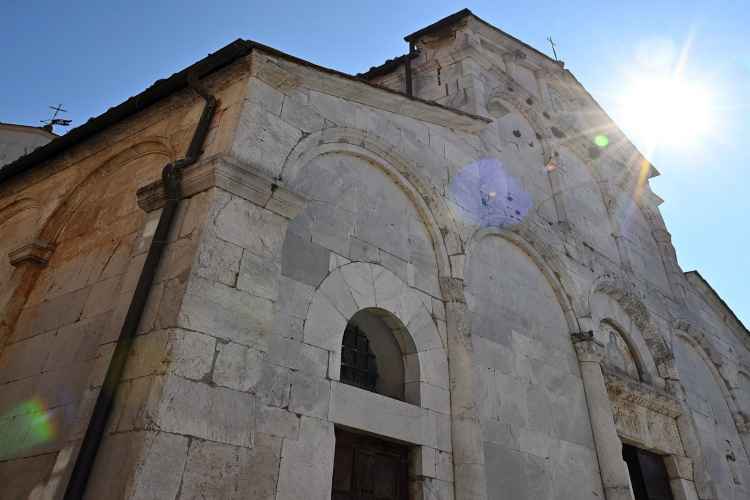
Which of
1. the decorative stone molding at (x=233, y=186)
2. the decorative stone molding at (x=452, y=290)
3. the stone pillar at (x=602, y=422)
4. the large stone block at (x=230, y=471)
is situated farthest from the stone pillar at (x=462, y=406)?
the stone pillar at (x=602, y=422)

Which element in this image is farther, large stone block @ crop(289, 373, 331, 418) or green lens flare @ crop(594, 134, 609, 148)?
green lens flare @ crop(594, 134, 609, 148)

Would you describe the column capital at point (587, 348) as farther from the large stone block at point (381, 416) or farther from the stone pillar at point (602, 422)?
the large stone block at point (381, 416)

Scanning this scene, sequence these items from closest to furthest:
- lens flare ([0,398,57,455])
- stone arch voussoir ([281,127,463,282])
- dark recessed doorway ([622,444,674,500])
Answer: lens flare ([0,398,57,455]) < stone arch voussoir ([281,127,463,282]) < dark recessed doorway ([622,444,674,500])

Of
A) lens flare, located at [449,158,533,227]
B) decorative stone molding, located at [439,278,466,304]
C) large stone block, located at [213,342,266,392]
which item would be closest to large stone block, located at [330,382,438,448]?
large stone block, located at [213,342,266,392]

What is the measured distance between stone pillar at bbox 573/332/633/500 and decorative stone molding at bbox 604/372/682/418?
0.33 metres

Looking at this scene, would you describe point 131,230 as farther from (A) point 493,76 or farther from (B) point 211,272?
(A) point 493,76

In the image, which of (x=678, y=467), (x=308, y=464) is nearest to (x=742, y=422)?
(x=678, y=467)

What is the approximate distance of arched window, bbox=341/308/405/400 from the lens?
452 cm

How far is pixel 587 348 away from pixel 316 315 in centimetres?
411

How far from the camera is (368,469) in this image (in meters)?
4.11

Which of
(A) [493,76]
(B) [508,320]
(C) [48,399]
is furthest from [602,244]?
(C) [48,399]

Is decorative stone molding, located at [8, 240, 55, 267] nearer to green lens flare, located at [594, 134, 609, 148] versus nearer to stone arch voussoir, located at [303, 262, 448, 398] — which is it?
stone arch voussoir, located at [303, 262, 448, 398]

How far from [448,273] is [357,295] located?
1.35 metres

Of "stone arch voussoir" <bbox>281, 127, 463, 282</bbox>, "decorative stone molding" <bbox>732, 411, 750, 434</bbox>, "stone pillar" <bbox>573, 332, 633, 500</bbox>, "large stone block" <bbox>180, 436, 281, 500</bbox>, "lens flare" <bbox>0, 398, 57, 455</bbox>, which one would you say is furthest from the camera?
"decorative stone molding" <bbox>732, 411, 750, 434</bbox>
